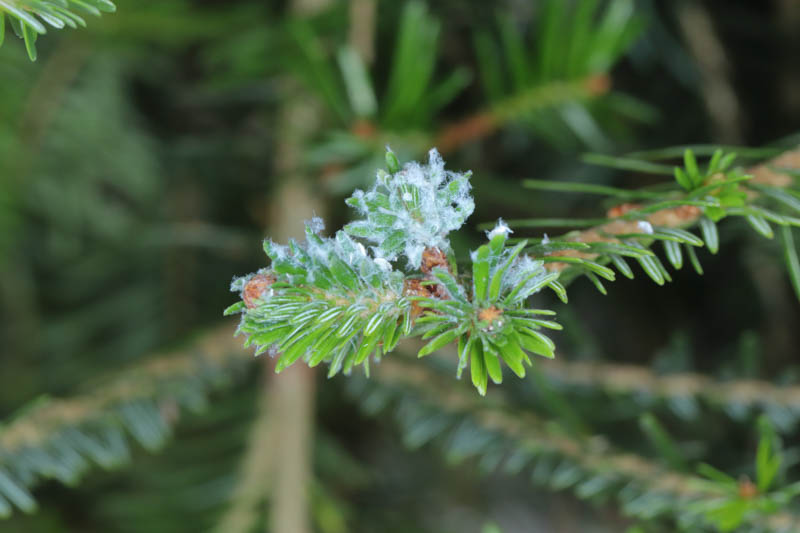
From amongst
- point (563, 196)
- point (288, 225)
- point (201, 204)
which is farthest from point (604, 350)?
point (201, 204)

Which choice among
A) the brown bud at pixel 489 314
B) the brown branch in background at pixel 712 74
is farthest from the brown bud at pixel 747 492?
the brown branch in background at pixel 712 74

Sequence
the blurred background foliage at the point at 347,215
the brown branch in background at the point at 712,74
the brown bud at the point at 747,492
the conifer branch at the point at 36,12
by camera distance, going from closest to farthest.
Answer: the conifer branch at the point at 36,12
the brown bud at the point at 747,492
the blurred background foliage at the point at 347,215
the brown branch in background at the point at 712,74

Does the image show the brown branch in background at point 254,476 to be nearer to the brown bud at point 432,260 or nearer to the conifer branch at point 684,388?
the conifer branch at point 684,388

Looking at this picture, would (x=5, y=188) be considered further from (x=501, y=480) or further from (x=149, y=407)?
(x=501, y=480)

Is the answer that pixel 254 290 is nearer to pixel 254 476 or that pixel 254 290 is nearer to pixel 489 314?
pixel 489 314

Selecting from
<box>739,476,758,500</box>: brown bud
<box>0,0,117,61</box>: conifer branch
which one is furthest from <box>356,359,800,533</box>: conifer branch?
<box>0,0,117,61</box>: conifer branch

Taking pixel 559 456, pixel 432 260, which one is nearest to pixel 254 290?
pixel 432 260

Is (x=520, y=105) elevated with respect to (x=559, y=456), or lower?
elevated
